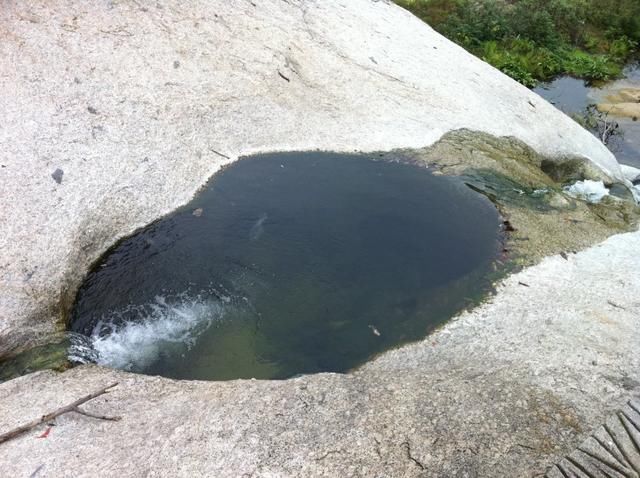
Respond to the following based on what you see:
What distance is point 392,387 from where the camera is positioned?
26.7ft

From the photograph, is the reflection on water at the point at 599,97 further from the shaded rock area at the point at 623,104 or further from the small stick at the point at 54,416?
the small stick at the point at 54,416

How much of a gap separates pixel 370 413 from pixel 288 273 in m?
4.52

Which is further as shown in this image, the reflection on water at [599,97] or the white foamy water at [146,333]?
the reflection on water at [599,97]

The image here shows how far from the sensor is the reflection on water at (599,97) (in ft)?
72.8

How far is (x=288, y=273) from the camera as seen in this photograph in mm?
11555

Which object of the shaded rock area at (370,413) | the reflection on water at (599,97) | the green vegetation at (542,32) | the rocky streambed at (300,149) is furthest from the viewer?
the green vegetation at (542,32)

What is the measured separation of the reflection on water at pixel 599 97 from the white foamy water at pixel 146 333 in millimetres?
18241

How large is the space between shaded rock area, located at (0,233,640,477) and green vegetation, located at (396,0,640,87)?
20.9m

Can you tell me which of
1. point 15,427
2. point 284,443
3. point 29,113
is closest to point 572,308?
point 284,443

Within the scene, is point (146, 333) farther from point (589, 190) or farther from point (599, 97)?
point (599, 97)

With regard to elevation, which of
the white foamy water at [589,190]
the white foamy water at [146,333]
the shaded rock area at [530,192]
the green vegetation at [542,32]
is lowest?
the white foamy water at [146,333]

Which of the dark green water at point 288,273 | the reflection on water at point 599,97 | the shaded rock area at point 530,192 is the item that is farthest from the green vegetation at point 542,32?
the dark green water at point 288,273

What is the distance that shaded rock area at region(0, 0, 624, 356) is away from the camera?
36.4ft

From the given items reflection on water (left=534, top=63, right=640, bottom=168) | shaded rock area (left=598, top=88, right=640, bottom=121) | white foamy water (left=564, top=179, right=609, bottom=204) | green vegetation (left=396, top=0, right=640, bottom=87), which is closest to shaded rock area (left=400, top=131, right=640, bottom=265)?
white foamy water (left=564, top=179, right=609, bottom=204)
